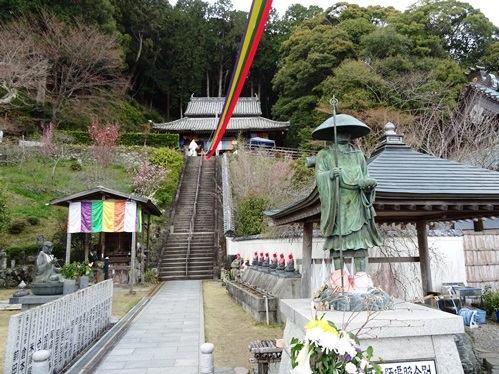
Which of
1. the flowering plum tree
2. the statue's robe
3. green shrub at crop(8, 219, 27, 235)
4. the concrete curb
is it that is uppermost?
the flowering plum tree

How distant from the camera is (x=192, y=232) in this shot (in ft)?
61.2

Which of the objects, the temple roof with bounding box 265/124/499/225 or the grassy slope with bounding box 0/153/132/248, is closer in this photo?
the temple roof with bounding box 265/124/499/225

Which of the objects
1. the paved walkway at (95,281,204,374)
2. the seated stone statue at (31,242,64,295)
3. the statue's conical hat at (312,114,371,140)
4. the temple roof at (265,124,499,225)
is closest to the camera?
the statue's conical hat at (312,114,371,140)

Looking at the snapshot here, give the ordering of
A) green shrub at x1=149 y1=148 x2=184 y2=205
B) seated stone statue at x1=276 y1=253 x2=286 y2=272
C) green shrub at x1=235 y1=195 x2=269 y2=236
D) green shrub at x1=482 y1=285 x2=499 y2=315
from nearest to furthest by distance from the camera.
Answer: seated stone statue at x1=276 y1=253 x2=286 y2=272 → green shrub at x1=482 y1=285 x2=499 y2=315 → green shrub at x1=235 y1=195 x2=269 y2=236 → green shrub at x1=149 y1=148 x2=184 y2=205

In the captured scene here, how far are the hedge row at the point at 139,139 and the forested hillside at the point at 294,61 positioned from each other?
6.06ft

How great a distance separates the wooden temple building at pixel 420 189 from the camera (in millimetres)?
4918

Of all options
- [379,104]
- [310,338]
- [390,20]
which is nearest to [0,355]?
[310,338]

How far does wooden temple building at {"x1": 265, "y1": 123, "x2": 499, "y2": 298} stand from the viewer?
4918 mm

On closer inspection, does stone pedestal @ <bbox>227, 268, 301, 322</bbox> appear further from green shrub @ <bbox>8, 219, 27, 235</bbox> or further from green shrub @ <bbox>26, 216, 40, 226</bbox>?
green shrub @ <bbox>26, 216, 40, 226</bbox>

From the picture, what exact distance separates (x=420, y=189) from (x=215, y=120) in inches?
1369

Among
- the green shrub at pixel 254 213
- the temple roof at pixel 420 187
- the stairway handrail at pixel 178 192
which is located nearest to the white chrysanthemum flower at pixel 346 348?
the temple roof at pixel 420 187

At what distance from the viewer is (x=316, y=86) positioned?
30016mm

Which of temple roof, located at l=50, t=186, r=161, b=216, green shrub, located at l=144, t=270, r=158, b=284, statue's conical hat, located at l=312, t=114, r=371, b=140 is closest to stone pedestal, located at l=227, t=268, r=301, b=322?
statue's conical hat, located at l=312, t=114, r=371, b=140

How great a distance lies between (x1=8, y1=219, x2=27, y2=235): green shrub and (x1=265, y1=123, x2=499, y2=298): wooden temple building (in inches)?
574
